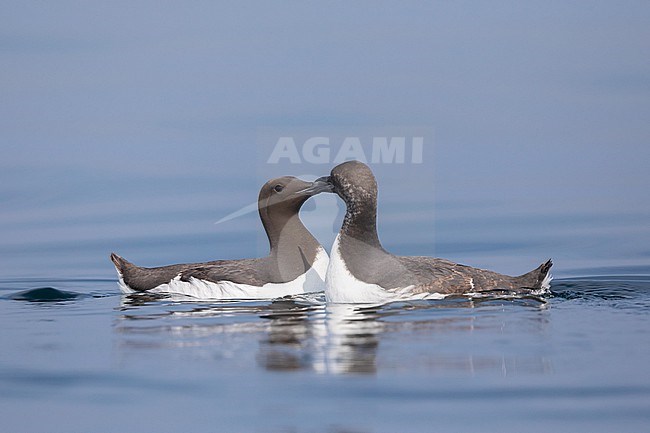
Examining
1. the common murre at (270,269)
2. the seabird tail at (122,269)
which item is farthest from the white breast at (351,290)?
the seabird tail at (122,269)

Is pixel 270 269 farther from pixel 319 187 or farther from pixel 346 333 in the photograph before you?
pixel 346 333

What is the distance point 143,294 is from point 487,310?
15.7 feet

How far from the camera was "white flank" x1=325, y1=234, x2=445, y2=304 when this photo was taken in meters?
14.4

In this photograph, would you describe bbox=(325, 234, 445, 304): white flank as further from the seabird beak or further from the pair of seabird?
the seabird beak

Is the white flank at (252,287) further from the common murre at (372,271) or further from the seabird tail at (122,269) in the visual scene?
the common murre at (372,271)

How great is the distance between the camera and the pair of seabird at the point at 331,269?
1444 centimetres

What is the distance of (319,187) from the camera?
51.5ft

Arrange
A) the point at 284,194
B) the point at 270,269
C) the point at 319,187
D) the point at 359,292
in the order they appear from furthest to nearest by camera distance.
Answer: the point at 284,194
the point at 270,269
the point at 319,187
the point at 359,292

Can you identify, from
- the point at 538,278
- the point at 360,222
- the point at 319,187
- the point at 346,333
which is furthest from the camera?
the point at 319,187

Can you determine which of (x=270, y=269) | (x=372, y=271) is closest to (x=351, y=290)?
(x=372, y=271)

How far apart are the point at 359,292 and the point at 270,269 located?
2062 mm

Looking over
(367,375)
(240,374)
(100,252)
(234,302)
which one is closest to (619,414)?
(367,375)

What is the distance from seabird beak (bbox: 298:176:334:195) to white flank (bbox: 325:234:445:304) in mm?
1234

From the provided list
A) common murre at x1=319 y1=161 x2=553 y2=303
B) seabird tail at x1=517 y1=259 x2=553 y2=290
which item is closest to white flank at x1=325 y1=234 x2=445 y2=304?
common murre at x1=319 y1=161 x2=553 y2=303
